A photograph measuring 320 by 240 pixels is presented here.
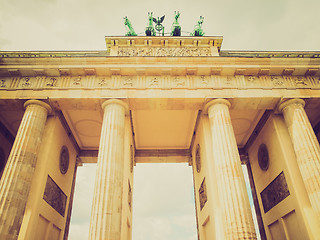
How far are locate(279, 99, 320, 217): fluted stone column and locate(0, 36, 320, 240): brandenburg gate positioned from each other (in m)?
0.05

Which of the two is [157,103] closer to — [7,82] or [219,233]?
[219,233]

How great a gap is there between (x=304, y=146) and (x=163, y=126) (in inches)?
329

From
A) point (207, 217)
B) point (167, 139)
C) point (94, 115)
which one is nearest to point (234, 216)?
point (207, 217)

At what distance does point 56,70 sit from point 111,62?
10.1ft

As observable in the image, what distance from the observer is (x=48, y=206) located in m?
11.5

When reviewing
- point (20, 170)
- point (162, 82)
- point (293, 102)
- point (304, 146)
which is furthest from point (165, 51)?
point (20, 170)

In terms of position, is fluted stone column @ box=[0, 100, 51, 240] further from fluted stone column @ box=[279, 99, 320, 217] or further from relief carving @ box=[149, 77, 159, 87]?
fluted stone column @ box=[279, 99, 320, 217]

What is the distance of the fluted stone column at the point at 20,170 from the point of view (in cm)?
880

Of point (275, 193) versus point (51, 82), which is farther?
point (275, 193)

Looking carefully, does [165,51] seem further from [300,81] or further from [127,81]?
[300,81]

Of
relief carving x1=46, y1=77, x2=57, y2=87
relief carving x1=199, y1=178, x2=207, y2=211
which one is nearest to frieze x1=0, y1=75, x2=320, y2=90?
relief carving x1=46, y1=77, x2=57, y2=87

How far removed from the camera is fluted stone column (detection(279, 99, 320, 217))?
9.69m

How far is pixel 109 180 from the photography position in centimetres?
945

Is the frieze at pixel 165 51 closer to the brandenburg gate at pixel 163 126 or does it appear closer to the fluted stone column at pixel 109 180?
the brandenburg gate at pixel 163 126
